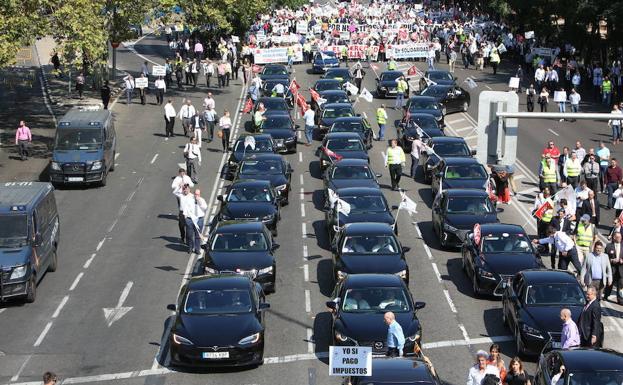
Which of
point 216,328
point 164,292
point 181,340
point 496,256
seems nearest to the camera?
point 181,340

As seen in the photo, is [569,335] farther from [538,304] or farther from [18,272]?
[18,272]

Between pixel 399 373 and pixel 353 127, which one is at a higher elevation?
Answer: pixel 399 373

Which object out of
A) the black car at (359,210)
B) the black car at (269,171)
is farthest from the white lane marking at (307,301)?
the black car at (269,171)

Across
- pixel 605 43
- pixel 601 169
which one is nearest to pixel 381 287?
pixel 601 169

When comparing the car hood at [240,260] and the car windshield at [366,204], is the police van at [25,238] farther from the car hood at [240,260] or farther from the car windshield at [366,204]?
the car windshield at [366,204]

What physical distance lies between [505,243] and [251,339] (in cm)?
806

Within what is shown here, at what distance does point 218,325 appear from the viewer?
68.9 ft

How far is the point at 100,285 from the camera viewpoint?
89.4 ft

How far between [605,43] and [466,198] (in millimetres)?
34730

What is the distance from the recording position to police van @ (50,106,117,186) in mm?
37875

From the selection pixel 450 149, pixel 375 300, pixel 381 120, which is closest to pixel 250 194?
pixel 450 149

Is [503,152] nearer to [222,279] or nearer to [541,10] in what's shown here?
[222,279]

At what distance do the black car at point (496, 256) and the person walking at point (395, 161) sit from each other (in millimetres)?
9561

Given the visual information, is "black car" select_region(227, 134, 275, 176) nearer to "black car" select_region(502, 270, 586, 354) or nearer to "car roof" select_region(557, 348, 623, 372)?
"black car" select_region(502, 270, 586, 354)
